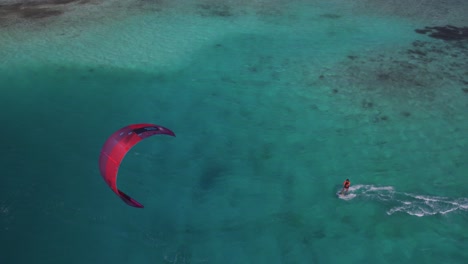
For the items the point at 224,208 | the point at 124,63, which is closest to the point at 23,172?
the point at 224,208

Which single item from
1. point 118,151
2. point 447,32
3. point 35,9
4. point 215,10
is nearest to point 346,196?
point 118,151

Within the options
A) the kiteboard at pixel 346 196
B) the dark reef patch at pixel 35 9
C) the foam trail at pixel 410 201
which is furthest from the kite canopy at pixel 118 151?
the dark reef patch at pixel 35 9

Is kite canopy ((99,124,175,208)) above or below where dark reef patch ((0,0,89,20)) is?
below

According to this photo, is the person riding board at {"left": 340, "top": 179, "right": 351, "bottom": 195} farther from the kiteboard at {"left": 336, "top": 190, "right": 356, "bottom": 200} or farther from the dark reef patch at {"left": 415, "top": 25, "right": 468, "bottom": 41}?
the dark reef patch at {"left": 415, "top": 25, "right": 468, "bottom": 41}

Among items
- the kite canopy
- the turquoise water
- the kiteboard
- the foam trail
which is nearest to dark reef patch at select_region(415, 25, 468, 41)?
the turquoise water

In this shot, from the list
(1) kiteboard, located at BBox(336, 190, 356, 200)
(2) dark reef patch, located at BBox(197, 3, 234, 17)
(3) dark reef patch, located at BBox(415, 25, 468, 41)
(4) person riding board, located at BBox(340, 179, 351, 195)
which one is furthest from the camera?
(2) dark reef patch, located at BBox(197, 3, 234, 17)

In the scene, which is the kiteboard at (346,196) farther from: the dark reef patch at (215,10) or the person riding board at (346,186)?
the dark reef patch at (215,10)
